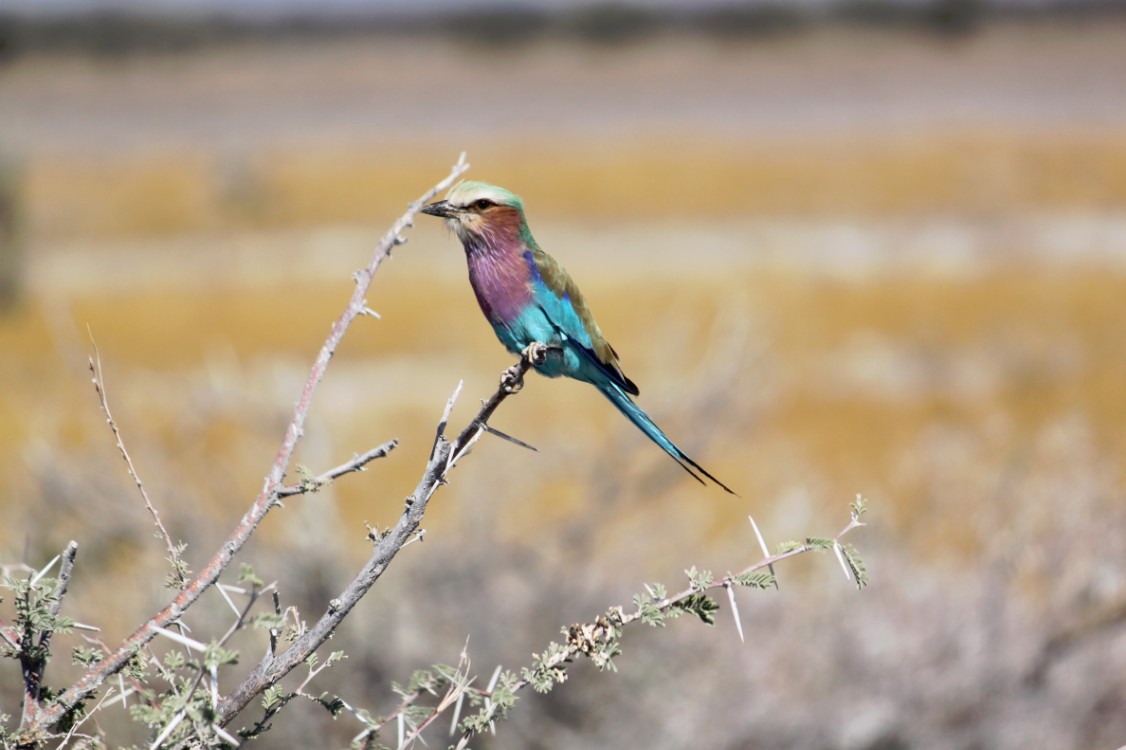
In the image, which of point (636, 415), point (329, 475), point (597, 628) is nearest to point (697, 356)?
point (636, 415)

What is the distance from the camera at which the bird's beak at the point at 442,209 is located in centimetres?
229

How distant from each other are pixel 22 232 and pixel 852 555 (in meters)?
20.9

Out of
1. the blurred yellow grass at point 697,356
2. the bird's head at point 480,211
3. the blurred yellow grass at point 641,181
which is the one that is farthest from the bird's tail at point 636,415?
the blurred yellow grass at point 641,181

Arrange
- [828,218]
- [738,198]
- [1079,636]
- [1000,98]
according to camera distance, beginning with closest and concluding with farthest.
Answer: [1079,636] < [828,218] < [738,198] < [1000,98]

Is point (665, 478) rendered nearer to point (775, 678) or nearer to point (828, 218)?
point (775, 678)

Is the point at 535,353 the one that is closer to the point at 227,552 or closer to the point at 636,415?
the point at 636,415

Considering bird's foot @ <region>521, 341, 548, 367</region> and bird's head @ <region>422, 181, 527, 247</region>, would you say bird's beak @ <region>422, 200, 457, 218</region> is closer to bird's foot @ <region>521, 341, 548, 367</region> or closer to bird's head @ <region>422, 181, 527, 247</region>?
bird's head @ <region>422, 181, 527, 247</region>

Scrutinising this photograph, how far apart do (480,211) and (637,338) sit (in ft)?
43.3

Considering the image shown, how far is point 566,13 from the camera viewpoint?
174 ft

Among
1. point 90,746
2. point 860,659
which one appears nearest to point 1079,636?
point 860,659

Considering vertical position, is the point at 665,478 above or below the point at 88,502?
above

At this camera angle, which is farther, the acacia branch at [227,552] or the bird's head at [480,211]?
the bird's head at [480,211]

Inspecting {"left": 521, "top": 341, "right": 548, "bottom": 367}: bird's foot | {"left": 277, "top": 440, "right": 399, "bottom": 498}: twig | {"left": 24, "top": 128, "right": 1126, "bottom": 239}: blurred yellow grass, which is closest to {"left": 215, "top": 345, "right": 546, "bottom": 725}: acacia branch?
{"left": 277, "top": 440, "right": 399, "bottom": 498}: twig

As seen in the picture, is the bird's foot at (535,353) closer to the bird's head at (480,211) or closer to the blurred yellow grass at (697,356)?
the bird's head at (480,211)
